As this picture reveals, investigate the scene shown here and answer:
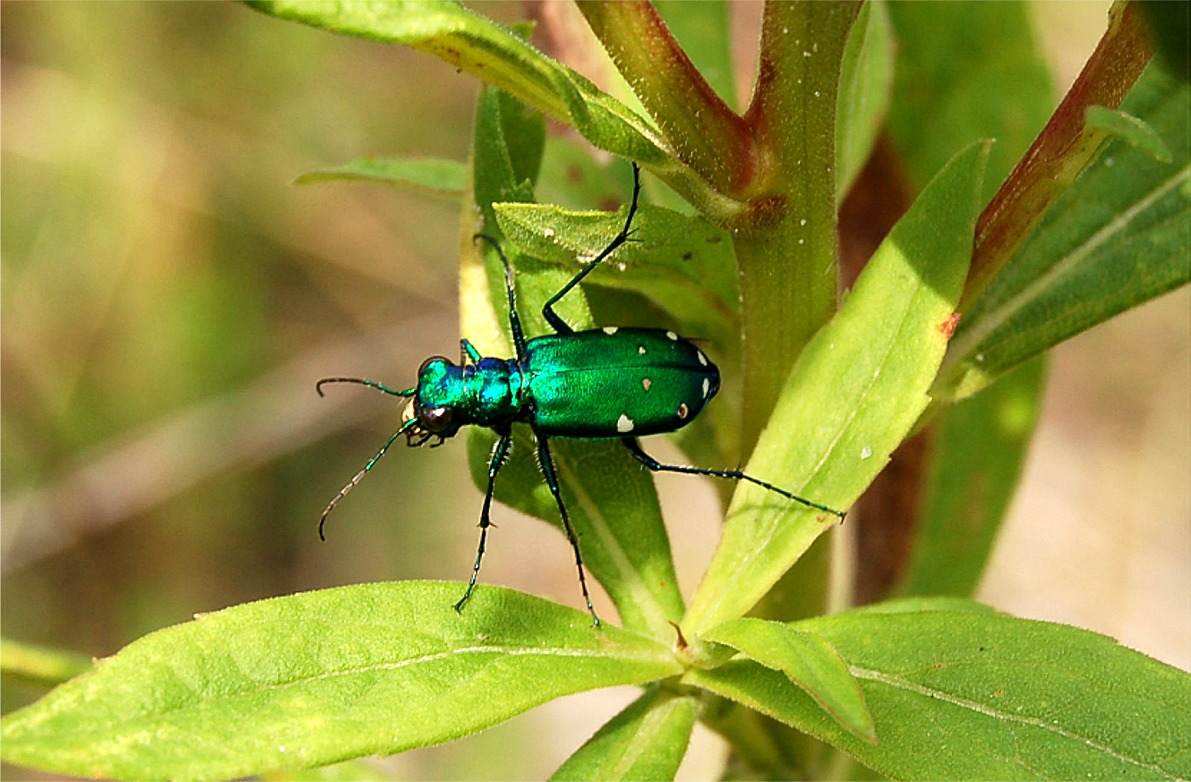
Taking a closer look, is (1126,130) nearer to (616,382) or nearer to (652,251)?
(652,251)

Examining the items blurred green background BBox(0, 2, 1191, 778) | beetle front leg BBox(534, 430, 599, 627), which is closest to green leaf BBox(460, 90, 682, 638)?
beetle front leg BBox(534, 430, 599, 627)

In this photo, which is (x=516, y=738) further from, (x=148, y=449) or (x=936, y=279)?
(x=936, y=279)

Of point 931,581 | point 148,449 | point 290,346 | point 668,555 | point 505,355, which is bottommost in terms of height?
point 668,555

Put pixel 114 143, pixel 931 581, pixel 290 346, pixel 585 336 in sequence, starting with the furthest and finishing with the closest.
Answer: pixel 290 346
pixel 114 143
pixel 931 581
pixel 585 336

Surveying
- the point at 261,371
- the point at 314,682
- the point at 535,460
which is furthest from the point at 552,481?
the point at 261,371

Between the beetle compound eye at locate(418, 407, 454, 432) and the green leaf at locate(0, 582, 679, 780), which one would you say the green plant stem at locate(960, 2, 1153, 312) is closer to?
the green leaf at locate(0, 582, 679, 780)

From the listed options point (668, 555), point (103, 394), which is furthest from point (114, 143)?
point (668, 555)

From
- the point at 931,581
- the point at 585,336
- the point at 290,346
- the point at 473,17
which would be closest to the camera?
the point at 473,17
